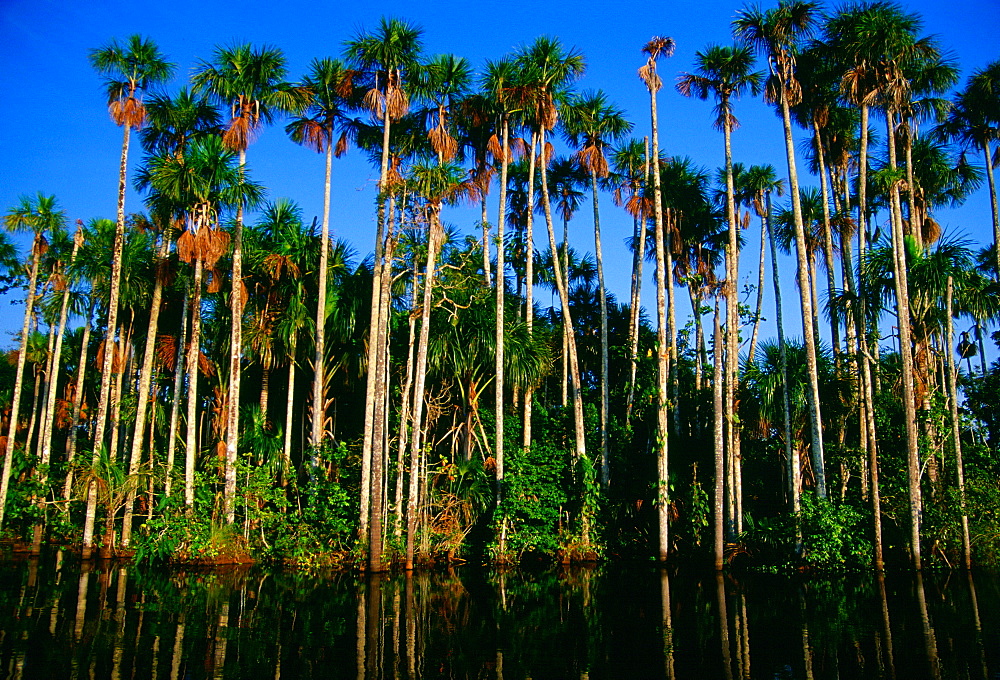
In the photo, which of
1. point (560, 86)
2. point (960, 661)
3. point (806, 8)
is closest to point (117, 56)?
point (560, 86)

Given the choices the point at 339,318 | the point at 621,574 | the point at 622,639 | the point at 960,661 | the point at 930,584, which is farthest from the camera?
the point at 339,318

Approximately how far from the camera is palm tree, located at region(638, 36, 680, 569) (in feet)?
74.9

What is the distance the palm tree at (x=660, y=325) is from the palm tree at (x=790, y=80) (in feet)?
9.45

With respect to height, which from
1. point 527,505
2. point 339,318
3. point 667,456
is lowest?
point 527,505

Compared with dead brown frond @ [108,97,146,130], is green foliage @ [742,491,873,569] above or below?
below

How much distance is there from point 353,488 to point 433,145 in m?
10.8

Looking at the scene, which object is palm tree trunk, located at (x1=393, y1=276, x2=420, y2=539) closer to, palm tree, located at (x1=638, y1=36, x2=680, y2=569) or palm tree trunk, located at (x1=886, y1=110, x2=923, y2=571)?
palm tree, located at (x1=638, y1=36, x2=680, y2=569)

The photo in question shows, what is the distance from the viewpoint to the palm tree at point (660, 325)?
22.8 metres

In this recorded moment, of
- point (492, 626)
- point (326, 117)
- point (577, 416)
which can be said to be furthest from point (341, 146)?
point (492, 626)

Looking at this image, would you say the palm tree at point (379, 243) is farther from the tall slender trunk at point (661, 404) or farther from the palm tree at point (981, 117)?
→ the palm tree at point (981, 117)

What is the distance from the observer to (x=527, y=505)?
23.0 m

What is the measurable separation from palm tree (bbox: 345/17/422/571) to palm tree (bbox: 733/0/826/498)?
10.2 metres

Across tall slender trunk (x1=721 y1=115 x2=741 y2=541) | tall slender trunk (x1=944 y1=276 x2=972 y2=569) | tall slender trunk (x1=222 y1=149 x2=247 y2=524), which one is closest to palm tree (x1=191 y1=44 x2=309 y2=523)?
tall slender trunk (x1=222 y1=149 x2=247 y2=524)

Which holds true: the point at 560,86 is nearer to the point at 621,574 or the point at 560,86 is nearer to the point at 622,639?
the point at 621,574
